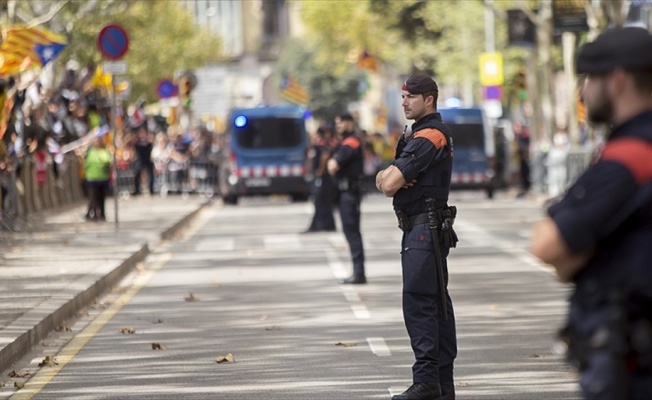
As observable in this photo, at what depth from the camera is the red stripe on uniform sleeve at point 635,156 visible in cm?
504

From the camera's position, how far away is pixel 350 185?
63.3ft

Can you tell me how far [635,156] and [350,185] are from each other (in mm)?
14244

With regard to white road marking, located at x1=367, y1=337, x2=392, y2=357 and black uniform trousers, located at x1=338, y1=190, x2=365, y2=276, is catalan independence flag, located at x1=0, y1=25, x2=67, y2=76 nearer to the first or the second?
black uniform trousers, located at x1=338, y1=190, x2=365, y2=276

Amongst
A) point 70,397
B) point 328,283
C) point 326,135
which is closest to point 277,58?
point 326,135

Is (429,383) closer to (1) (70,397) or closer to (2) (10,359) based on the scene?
(1) (70,397)

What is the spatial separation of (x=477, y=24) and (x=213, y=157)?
58.4 ft

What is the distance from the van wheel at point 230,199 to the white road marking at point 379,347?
1250 inches

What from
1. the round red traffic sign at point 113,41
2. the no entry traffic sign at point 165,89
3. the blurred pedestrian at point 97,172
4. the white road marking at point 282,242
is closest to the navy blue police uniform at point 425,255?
the white road marking at point 282,242

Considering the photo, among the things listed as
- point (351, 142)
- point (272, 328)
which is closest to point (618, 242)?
point (272, 328)

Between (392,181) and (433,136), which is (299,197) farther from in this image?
(392,181)

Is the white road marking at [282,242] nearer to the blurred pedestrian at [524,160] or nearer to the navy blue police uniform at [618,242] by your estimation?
the blurred pedestrian at [524,160]

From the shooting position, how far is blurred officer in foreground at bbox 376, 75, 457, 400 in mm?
9883

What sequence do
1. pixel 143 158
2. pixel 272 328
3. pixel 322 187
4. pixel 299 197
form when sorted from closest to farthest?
1. pixel 272 328
2. pixel 322 187
3. pixel 299 197
4. pixel 143 158

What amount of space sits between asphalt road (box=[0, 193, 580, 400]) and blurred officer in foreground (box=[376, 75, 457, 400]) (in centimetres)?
78
